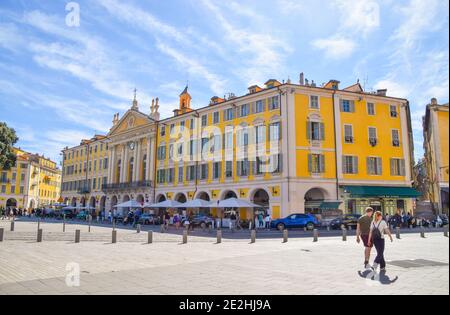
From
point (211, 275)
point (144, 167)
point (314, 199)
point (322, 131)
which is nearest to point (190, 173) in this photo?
point (144, 167)

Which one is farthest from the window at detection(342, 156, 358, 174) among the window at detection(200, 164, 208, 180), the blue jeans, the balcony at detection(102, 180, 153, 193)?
the blue jeans

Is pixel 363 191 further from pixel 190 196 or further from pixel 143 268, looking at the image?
pixel 143 268

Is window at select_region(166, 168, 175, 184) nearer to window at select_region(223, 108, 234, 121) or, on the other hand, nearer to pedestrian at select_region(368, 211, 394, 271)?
window at select_region(223, 108, 234, 121)

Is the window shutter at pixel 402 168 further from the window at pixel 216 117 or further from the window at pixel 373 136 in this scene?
the window at pixel 216 117

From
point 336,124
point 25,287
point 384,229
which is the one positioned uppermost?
point 336,124

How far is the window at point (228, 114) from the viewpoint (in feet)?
130

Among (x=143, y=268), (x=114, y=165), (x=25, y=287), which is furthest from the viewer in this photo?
(x=114, y=165)

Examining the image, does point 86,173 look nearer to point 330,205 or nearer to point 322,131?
point 322,131

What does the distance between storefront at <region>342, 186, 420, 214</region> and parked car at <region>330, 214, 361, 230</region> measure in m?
4.03

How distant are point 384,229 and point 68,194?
69.3 metres

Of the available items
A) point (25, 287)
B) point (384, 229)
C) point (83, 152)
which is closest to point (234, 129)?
point (384, 229)

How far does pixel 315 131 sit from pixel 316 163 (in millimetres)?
3029

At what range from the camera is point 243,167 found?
37219 mm

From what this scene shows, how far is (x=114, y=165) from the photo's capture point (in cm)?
5734
